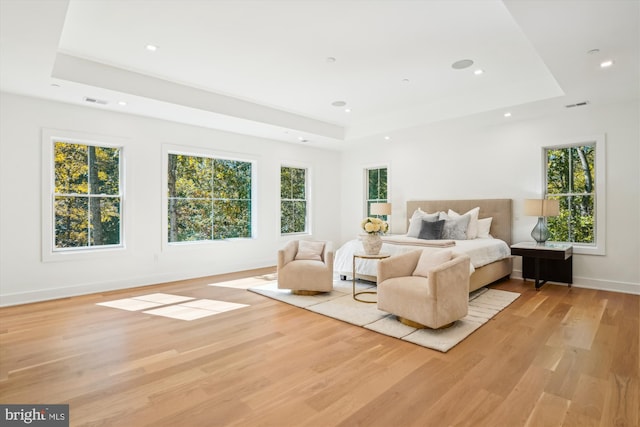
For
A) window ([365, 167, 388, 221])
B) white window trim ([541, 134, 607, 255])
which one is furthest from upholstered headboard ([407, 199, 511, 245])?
window ([365, 167, 388, 221])

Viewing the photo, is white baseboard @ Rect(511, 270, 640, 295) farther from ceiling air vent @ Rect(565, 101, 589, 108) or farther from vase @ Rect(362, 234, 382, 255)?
vase @ Rect(362, 234, 382, 255)

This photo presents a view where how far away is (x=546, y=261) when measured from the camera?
523cm

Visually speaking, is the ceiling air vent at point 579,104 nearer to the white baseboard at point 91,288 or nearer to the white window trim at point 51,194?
the white baseboard at point 91,288

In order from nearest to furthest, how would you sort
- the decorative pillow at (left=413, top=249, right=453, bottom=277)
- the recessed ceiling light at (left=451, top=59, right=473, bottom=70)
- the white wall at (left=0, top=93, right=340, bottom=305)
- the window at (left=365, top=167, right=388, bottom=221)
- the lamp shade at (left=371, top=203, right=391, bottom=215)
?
the decorative pillow at (left=413, top=249, right=453, bottom=277)
the recessed ceiling light at (left=451, top=59, right=473, bottom=70)
the white wall at (left=0, top=93, right=340, bottom=305)
the lamp shade at (left=371, top=203, right=391, bottom=215)
the window at (left=365, top=167, right=388, bottom=221)

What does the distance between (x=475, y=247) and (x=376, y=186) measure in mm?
3483

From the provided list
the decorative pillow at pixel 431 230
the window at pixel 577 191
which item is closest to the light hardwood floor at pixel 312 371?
the window at pixel 577 191

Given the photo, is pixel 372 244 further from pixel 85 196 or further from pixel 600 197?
pixel 85 196

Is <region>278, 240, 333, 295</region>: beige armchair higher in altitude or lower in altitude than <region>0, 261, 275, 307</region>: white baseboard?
higher

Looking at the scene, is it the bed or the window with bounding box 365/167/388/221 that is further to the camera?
the window with bounding box 365/167/388/221

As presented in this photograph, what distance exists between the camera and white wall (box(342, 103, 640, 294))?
186 inches

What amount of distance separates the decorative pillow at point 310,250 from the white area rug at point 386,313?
529 millimetres

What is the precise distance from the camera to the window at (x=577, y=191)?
4934mm

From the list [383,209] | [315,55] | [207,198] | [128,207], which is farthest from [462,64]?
[128,207]

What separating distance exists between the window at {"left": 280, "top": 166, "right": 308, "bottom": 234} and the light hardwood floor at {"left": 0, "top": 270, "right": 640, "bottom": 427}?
3840mm
